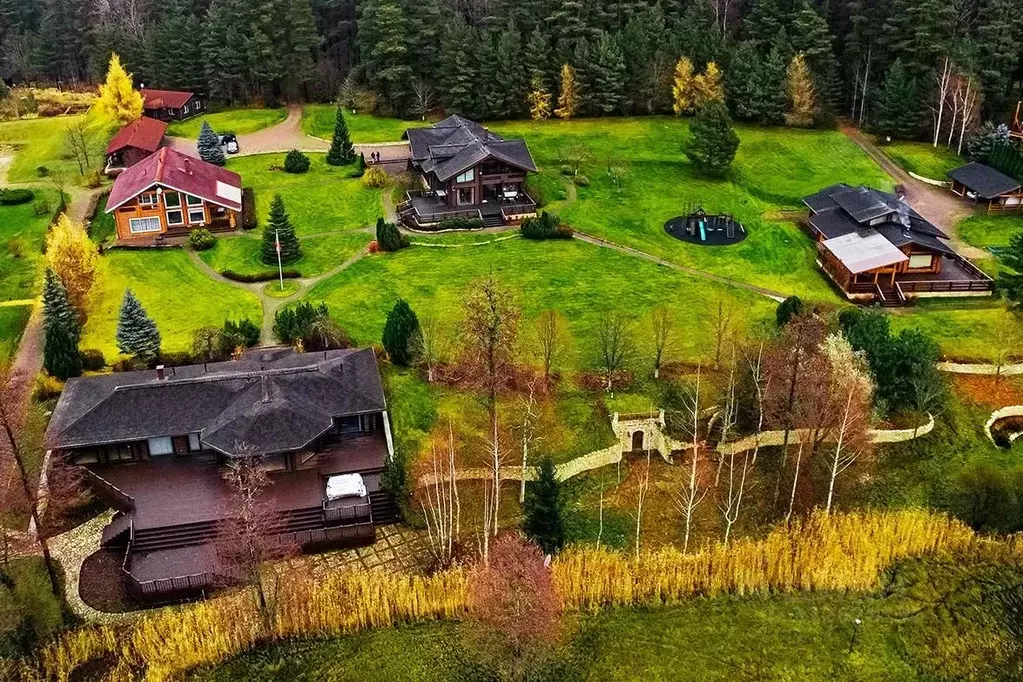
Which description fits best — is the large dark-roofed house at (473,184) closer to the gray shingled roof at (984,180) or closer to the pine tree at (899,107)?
the gray shingled roof at (984,180)

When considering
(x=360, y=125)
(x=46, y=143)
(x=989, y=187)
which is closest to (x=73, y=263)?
(x=46, y=143)

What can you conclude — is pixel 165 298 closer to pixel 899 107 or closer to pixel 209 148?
pixel 209 148

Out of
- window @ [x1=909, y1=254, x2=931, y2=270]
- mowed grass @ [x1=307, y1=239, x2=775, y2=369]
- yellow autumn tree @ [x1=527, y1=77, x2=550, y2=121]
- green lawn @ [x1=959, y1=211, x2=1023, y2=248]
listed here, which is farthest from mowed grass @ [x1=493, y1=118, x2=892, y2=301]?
green lawn @ [x1=959, y1=211, x2=1023, y2=248]

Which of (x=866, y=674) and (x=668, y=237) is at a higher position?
(x=668, y=237)

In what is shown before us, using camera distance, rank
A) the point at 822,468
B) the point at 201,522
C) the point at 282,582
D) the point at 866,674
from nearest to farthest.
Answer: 1. the point at 866,674
2. the point at 282,582
3. the point at 201,522
4. the point at 822,468

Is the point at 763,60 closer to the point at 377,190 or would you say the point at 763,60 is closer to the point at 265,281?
the point at 377,190

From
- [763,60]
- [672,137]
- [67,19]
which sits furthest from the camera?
[67,19]

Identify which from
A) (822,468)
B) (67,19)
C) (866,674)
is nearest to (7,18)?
(67,19)

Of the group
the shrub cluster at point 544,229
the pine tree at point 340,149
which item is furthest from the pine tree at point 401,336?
the pine tree at point 340,149
